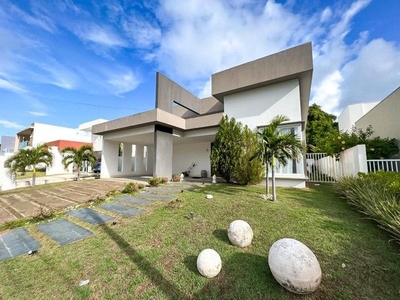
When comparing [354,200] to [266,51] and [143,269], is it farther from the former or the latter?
[266,51]

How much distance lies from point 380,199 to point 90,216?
23.8 ft

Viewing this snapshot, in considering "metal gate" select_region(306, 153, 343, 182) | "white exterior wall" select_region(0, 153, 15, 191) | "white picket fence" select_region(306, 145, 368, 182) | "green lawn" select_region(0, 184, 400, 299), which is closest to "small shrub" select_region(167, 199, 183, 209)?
"green lawn" select_region(0, 184, 400, 299)

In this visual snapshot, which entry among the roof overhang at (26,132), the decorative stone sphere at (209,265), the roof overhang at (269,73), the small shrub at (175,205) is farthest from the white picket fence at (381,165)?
the roof overhang at (26,132)

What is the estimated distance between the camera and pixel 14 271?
8.84 ft

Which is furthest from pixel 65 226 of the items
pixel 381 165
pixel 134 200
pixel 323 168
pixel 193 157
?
pixel 323 168

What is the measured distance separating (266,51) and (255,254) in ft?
30.8

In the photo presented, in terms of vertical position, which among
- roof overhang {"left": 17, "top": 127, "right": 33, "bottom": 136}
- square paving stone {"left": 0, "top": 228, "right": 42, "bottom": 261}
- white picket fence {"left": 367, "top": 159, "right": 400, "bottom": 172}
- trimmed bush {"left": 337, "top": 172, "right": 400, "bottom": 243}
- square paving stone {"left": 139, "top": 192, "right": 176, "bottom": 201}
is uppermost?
roof overhang {"left": 17, "top": 127, "right": 33, "bottom": 136}

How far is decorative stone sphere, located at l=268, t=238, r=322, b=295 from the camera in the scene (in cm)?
187

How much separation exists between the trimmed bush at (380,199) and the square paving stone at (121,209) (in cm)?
544

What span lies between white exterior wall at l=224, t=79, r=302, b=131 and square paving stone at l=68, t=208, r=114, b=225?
24.8 ft

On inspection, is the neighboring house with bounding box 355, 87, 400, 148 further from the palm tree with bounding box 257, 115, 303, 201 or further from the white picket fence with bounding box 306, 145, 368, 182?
the palm tree with bounding box 257, 115, 303, 201

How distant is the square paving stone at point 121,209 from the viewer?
474 centimetres

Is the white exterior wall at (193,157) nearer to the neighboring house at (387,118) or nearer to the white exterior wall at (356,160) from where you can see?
the white exterior wall at (356,160)

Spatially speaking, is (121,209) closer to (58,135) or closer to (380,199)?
(380,199)
